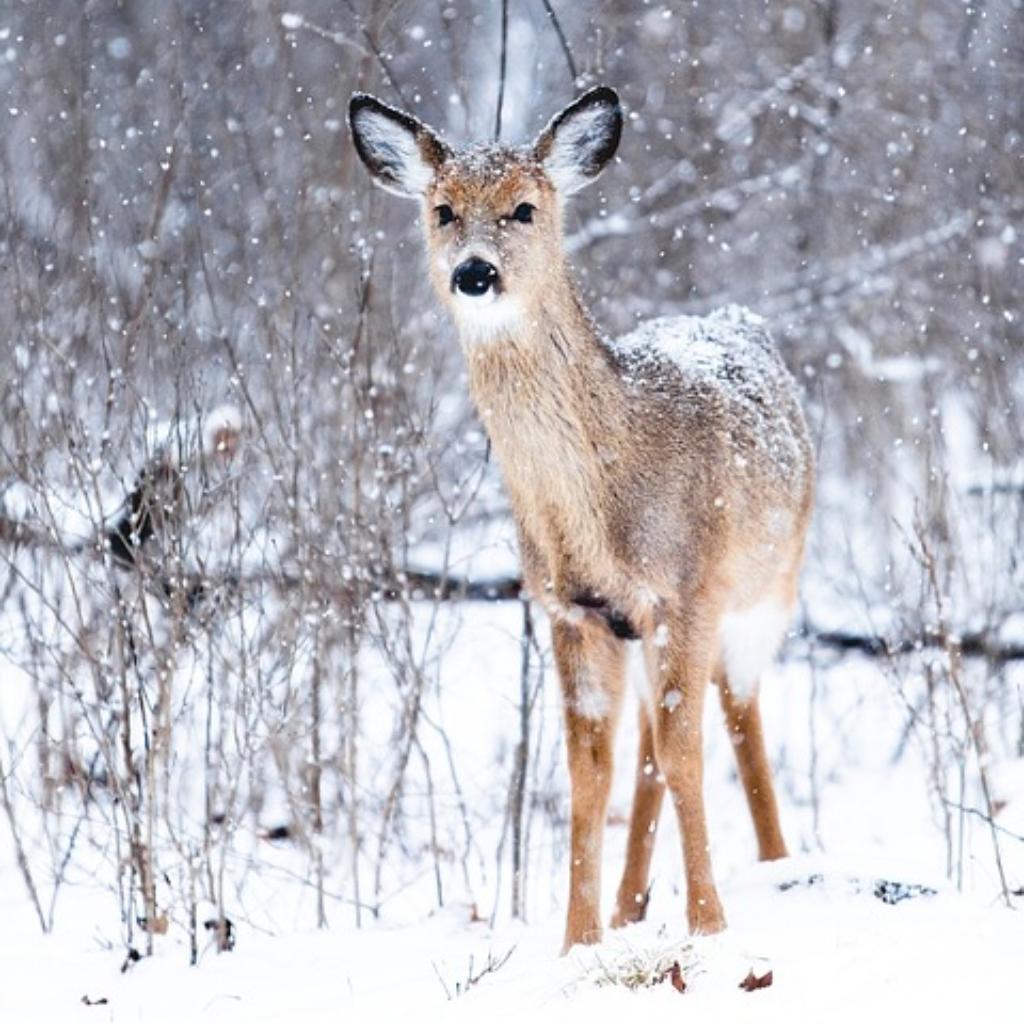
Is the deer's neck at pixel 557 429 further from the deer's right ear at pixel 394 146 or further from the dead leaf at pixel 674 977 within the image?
the dead leaf at pixel 674 977

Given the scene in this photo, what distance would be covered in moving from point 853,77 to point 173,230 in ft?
23.6

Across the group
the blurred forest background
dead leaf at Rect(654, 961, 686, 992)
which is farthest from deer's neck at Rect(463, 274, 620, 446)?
dead leaf at Rect(654, 961, 686, 992)

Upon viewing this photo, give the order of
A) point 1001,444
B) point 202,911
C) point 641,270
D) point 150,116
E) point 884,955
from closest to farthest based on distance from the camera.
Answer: point 884,955
point 202,911
point 1001,444
point 150,116
point 641,270

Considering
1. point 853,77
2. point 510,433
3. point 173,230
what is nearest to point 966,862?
point 510,433

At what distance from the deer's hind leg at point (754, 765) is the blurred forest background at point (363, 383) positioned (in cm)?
64

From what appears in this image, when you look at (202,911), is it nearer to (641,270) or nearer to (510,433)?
(510,433)

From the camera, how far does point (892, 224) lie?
47.6 feet

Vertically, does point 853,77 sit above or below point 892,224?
above

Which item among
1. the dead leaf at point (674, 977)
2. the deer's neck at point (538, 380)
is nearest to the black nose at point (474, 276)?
the deer's neck at point (538, 380)

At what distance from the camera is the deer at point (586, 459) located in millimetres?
5551

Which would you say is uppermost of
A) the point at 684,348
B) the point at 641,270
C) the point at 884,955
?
the point at 641,270

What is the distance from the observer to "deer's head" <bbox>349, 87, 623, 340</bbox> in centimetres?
545

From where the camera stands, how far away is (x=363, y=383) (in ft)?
23.5

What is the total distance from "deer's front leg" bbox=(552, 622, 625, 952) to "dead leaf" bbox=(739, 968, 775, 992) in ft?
4.46
